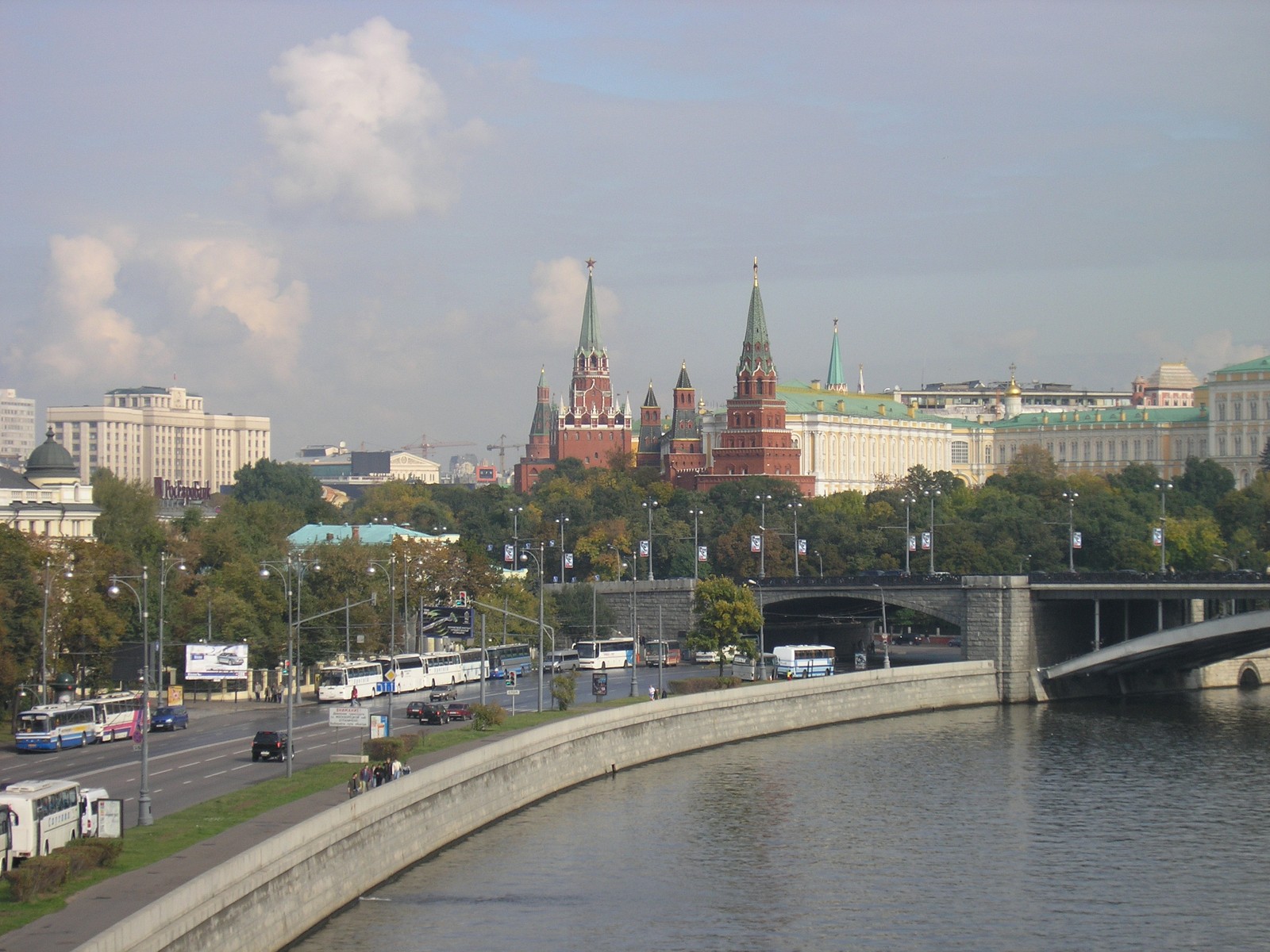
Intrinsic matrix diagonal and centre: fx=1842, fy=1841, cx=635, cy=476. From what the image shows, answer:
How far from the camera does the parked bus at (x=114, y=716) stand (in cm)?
6806

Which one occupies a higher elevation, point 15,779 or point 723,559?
point 723,559

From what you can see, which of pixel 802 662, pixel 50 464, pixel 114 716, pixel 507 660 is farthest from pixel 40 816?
pixel 50 464

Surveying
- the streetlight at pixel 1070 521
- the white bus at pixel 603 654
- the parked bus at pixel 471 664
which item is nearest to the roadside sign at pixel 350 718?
the parked bus at pixel 471 664

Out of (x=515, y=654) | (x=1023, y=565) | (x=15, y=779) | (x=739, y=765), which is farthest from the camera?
(x=1023, y=565)

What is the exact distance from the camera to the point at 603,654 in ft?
352

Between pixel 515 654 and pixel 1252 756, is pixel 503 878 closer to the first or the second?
pixel 1252 756

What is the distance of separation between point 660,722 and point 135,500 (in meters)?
59.8

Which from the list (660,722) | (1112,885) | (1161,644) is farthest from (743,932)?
(1161,644)

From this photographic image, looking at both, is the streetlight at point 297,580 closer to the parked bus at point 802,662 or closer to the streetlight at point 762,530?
the parked bus at point 802,662

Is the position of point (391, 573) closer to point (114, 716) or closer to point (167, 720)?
point (167, 720)

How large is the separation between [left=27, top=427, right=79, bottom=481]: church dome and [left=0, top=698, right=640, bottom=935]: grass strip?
72.5 meters

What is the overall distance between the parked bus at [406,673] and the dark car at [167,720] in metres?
18.7

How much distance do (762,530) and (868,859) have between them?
84.4 meters

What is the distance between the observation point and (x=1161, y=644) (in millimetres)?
89062
